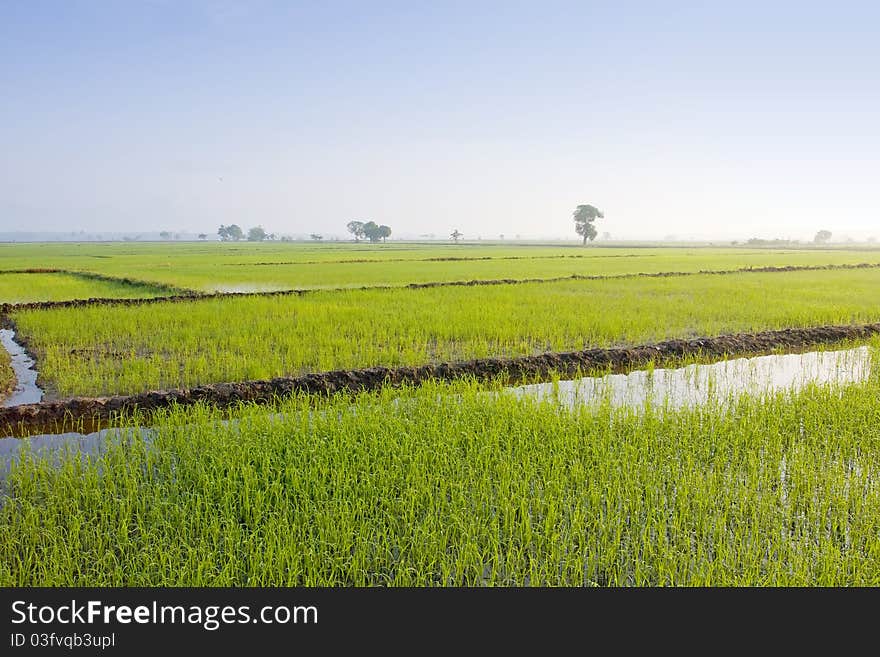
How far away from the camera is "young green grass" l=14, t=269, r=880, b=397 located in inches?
274

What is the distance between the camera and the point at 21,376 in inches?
273

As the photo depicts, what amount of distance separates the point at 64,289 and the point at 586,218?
77.6 metres

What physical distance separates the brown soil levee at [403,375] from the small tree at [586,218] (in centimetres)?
7909

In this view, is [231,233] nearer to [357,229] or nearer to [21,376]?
[357,229]

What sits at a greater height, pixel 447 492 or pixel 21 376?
pixel 21 376

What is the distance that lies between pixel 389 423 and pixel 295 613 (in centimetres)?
226

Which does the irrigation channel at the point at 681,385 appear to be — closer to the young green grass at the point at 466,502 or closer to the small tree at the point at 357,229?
the young green grass at the point at 466,502

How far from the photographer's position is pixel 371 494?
346 centimetres

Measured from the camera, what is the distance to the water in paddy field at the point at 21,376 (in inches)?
239

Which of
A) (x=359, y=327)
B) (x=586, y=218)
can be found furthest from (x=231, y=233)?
(x=359, y=327)

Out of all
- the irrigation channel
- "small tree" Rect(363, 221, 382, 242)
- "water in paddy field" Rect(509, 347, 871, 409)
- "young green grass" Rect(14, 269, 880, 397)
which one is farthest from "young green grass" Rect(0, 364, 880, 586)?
"small tree" Rect(363, 221, 382, 242)

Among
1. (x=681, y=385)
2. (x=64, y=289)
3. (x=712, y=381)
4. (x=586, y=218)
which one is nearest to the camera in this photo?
(x=712, y=381)

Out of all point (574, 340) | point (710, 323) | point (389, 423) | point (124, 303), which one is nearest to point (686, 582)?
point (389, 423)

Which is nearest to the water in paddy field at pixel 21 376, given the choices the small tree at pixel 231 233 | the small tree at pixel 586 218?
the small tree at pixel 586 218
